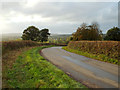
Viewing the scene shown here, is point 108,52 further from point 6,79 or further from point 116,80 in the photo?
point 6,79

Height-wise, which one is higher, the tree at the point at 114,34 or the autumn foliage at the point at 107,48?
the tree at the point at 114,34

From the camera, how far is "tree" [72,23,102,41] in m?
23.4

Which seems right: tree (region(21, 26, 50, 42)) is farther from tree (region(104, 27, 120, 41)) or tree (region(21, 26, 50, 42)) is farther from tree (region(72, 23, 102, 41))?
tree (region(104, 27, 120, 41))

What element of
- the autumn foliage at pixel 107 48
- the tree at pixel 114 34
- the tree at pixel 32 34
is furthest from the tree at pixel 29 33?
the autumn foliage at pixel 107 48

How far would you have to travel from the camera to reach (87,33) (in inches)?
934

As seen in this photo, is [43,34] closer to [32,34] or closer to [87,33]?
[32,34]

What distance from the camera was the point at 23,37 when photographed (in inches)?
1710

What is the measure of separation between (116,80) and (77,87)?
6.86 ft

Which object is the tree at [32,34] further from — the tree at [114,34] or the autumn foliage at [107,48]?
the autumn foliage at [107,48]

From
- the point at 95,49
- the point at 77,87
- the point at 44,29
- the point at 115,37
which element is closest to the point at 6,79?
the point at 77,87

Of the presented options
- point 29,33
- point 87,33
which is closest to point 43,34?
point 29,33

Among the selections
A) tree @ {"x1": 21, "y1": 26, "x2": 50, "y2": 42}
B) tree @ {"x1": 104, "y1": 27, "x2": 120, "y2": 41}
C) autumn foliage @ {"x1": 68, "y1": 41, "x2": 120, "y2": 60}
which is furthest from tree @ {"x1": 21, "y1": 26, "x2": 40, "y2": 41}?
autumn foliage @ {"x1": 68, "y1": 41, "x2": 120, "y2": 60}

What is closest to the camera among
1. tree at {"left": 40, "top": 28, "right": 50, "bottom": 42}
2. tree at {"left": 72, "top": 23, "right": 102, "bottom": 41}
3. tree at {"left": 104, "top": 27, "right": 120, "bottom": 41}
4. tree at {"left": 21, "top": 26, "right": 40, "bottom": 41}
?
tree at {"left": 72, "top": 23, "right": 102, "bottom": 41}

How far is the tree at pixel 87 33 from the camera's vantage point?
2339 centimetres
